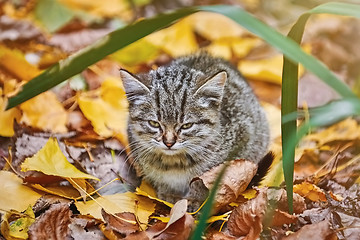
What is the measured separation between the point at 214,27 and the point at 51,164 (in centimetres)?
254

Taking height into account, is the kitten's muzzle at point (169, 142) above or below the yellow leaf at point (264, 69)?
above

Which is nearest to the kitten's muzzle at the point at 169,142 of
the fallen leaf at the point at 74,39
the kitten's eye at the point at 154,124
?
the kitten's eye at the point at 154,124

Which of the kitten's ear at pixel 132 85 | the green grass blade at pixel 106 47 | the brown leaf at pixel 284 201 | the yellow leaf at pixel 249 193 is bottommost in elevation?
the yellow leaf at pixel 249 193

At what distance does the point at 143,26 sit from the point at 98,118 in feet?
4.39

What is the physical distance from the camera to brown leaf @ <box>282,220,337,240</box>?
1.99 m

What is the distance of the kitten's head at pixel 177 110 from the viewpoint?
2549 millimetres

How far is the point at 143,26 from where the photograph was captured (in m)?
1.84

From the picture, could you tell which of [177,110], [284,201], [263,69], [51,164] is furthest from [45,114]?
[263,69]

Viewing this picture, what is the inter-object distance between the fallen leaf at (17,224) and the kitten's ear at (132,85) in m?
0.75

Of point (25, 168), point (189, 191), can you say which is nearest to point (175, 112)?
point (189, 191)

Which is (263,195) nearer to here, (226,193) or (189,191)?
(226,193)

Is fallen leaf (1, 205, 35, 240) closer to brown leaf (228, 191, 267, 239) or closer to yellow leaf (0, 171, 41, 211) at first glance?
yellow leaf (0, 171, 41, 211)

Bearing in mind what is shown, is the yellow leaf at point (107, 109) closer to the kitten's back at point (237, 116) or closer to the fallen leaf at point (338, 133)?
the kitten's back at point (237, 116)

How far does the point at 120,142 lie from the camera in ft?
10.00
